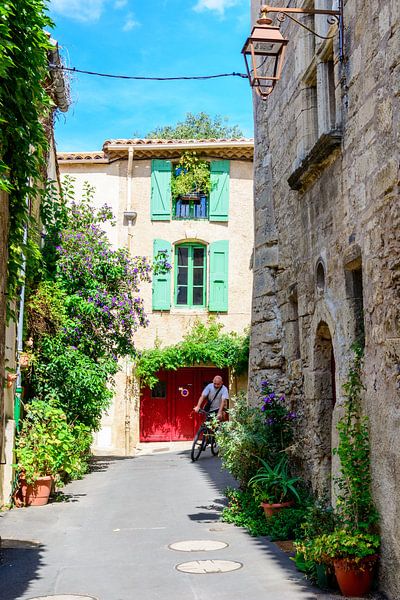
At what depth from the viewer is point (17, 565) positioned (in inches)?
220

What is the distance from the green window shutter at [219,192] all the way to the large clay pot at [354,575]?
13426 millimetres

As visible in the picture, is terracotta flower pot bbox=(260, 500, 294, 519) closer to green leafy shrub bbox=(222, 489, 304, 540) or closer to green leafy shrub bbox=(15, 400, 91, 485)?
green leafy shrub bbox=(222, 489, 304, 540)

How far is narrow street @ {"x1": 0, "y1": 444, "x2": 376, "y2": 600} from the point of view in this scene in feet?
16.0

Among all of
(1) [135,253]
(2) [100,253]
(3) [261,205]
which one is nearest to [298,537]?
(3) [261,205]

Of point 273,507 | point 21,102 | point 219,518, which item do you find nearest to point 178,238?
point 219,518

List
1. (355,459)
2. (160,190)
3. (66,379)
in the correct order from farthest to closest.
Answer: (160,190) → (66,379) → (355,459)

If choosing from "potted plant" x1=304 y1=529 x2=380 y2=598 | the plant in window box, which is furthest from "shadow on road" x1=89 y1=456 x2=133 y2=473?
"potted plant" x1=304 y1=529 x2=380 y2=598

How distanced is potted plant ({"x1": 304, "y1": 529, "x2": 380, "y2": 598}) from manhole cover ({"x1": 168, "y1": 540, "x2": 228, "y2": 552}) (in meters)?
1.60

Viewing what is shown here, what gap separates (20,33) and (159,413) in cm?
1327

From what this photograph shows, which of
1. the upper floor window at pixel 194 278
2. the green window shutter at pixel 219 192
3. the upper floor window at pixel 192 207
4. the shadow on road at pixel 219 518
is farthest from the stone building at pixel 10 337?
the green window shutter at pixel 219 192

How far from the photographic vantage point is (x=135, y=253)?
56.7 feet

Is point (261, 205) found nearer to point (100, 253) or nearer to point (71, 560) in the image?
point (100, 253)

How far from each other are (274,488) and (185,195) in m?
11.4

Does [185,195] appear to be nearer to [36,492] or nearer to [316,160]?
[36,492]
